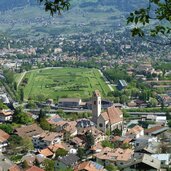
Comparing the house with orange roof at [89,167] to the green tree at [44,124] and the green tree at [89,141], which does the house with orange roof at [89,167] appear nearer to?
the green tree at [89,141]

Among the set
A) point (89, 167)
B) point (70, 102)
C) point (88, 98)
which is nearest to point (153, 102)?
point (88, 98)

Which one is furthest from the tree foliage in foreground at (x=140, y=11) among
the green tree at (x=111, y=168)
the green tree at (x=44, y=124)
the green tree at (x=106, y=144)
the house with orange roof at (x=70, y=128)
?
the green tree at (x=44, y=124)

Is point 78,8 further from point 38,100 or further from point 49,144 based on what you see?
point 49,144

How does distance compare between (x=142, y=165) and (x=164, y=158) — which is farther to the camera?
(x=164, y=158)

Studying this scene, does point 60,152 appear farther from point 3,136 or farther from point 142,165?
point 142,165

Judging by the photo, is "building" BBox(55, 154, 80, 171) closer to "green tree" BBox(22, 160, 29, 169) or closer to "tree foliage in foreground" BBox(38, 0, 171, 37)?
"green tree" BBox(22, 160, 29, 169)

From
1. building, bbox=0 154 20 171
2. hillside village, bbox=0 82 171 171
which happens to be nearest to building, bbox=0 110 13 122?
hillside village, bbox=0 82 171 171
